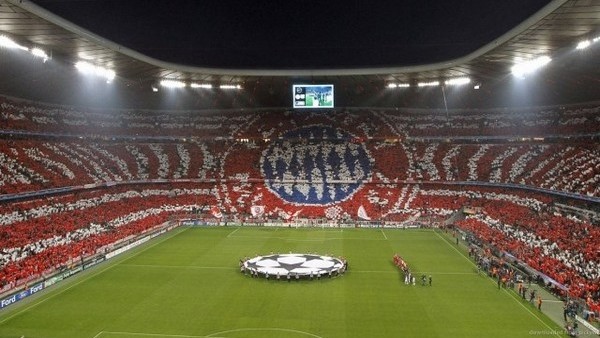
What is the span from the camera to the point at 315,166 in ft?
220

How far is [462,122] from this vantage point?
7038 cm

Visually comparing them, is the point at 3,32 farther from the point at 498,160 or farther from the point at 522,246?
the point at 498,160

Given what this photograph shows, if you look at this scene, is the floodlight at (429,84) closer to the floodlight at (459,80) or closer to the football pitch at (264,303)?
the floodlight at (459,80)

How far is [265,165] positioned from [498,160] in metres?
31.4

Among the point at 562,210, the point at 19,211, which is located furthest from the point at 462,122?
the point at 19,211

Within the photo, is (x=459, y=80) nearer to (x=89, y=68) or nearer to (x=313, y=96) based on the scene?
(x=313, y=96)

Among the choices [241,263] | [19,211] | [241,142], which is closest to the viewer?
[241,263]

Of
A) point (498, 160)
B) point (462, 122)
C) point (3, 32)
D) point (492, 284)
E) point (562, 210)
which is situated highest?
point (3, 32)

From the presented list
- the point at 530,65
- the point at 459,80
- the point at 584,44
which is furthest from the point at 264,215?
the point at 584,44

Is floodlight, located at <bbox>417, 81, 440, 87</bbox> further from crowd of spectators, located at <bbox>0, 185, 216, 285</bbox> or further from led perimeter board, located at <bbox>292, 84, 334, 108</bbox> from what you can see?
crowd of spectators, located at <bbox>0, 185, 216, 285</bbox>

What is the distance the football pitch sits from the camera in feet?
74.4

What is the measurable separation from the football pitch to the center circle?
61cm

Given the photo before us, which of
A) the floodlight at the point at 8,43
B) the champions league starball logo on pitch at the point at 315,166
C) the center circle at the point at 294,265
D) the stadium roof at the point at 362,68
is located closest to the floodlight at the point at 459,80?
the stadium roof at the point at 362,68

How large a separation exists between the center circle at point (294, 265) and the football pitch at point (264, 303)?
0.61 m
